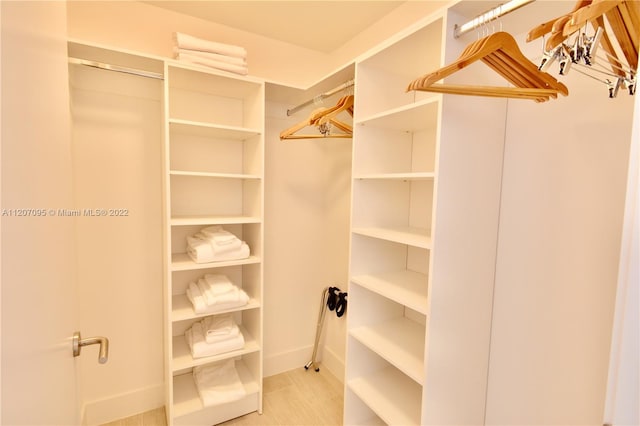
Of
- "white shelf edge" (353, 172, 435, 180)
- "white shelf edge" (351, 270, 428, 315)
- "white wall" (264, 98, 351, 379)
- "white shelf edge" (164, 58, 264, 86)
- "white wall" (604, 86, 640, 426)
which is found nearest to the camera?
"white wall" (604, 86, 640, 426)

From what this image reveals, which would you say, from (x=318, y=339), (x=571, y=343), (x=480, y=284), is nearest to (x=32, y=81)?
(x=480, y=284)

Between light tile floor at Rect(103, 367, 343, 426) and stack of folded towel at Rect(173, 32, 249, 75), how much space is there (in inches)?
87.8

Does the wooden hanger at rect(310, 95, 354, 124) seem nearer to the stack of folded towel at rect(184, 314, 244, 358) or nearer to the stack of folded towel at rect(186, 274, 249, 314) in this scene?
the stack of folded towel at rect(186, 274, 249, 314)

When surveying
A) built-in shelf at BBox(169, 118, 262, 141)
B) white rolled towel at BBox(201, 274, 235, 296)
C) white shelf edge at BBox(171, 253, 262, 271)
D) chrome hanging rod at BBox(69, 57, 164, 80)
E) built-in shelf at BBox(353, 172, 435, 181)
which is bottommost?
white rolled towel at BBox(201, 274, 235, 296)

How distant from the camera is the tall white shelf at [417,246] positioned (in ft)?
3.88

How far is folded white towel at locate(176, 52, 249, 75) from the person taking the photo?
5.57 ft

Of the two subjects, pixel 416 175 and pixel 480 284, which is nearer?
pixel 416 175

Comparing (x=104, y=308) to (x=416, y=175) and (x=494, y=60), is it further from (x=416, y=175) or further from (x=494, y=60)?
(x=494, y=60)

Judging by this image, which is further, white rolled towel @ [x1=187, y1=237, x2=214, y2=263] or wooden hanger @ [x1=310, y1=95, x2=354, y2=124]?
white rolled towel @ [x1=187, y1=237, x2=214, y2=263]

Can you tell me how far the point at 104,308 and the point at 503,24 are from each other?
8.42 feet

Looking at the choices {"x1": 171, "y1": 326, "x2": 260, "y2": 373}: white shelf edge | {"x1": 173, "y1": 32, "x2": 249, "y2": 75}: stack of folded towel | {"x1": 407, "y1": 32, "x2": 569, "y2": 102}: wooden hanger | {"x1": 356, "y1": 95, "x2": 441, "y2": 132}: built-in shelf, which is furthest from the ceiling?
{"x1": 171, "y1": 326, "x2": 260, "y2": 373}: white shelf edge

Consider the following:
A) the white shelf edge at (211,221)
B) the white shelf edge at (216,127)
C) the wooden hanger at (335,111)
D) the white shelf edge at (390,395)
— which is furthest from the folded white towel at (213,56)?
the white shelf edge at (390,395)

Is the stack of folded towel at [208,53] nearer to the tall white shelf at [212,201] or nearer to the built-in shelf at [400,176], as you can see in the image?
the tall white shelf at [212,201]

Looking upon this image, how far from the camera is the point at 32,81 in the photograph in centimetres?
54
